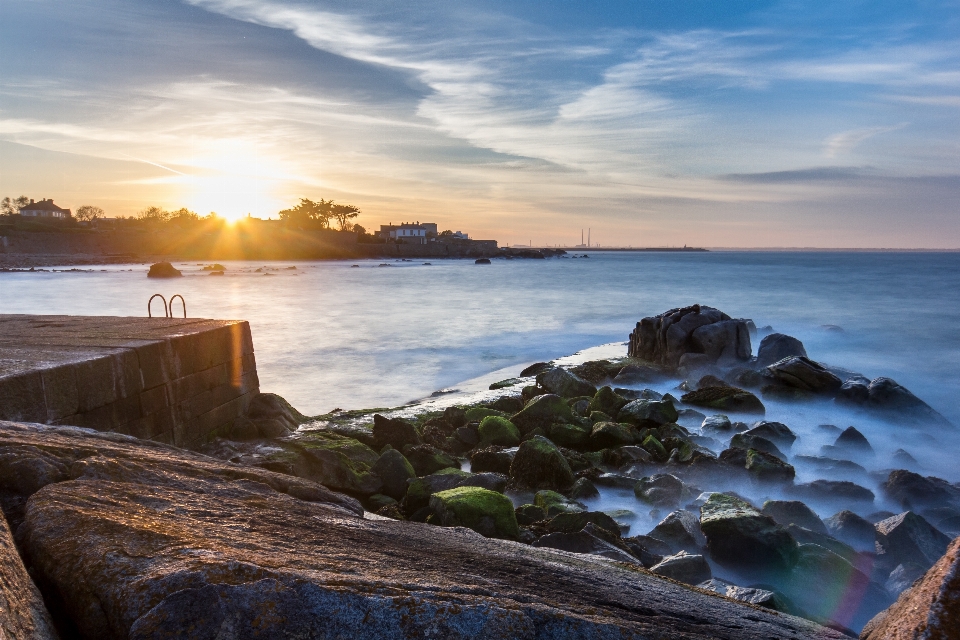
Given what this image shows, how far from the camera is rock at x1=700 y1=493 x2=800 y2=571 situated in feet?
15.1

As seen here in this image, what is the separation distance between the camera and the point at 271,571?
1.85 meters

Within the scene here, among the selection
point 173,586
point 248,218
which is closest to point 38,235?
point 248,218

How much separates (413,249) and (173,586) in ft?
304

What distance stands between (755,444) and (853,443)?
1.59m

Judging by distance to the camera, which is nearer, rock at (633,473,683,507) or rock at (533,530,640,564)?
rock at (533,530,640,564)

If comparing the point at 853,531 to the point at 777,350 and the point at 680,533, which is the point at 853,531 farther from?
Answer: the point at 777,350

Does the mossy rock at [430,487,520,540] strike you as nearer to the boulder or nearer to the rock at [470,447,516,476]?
the rock at [470,447,516,476]

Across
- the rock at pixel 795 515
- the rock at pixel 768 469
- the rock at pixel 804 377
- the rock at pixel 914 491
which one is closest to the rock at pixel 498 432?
the rock at pixel 768 469

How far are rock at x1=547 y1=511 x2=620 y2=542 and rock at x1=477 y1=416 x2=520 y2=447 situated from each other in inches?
99.0

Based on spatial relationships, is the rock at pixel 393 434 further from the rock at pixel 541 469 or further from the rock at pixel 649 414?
the rock at pixel 649 414

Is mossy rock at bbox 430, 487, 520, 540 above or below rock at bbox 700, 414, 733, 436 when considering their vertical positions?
above

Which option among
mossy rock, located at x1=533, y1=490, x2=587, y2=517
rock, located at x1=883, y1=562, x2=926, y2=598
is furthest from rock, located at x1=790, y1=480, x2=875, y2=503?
mossy rock, located at x1=533, y1=490, x2=587, y2=517

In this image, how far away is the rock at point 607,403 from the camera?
8.80 m

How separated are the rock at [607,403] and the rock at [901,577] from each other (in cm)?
426
